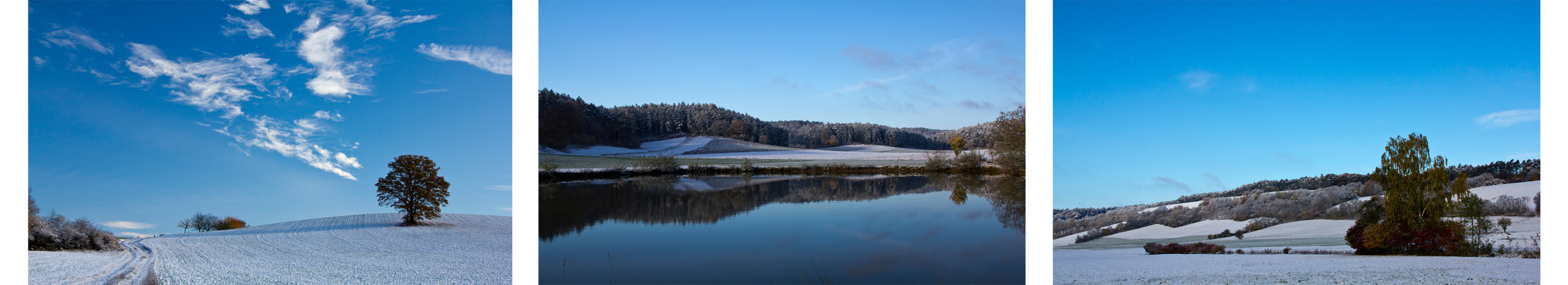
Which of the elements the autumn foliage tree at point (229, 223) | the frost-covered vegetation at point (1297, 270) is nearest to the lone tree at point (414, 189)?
the autumn foliage tree at point (229, 223)

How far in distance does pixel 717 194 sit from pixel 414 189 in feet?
11.7

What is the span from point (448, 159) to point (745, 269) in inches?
146

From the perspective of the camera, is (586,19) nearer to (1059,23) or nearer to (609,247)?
(609,247)

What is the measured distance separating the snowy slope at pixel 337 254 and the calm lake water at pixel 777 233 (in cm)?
61

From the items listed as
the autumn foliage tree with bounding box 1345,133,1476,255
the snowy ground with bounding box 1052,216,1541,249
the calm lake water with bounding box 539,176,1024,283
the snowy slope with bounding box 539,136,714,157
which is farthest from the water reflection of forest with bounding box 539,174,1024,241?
the autumn foliage tree with bounding box 1345,133,1476,255

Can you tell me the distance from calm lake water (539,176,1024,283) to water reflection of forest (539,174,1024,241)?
28 mm

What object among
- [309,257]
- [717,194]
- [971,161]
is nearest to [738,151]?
[717,194]

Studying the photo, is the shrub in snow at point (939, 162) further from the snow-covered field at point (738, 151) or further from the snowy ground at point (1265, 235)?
the snowy ground at point (1265, 235)

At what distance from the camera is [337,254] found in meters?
4.32

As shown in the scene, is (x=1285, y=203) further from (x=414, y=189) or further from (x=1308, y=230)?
(x=414, y=189)

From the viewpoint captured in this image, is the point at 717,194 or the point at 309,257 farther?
the point at 717,194

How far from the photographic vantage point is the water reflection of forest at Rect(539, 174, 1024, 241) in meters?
5.32

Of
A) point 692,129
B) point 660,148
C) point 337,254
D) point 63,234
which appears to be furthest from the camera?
point 692,129

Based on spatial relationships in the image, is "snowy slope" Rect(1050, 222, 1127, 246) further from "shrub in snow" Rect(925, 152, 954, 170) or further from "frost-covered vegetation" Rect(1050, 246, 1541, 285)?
"shrub in snow" Rect(925, 152, 954, 170)
